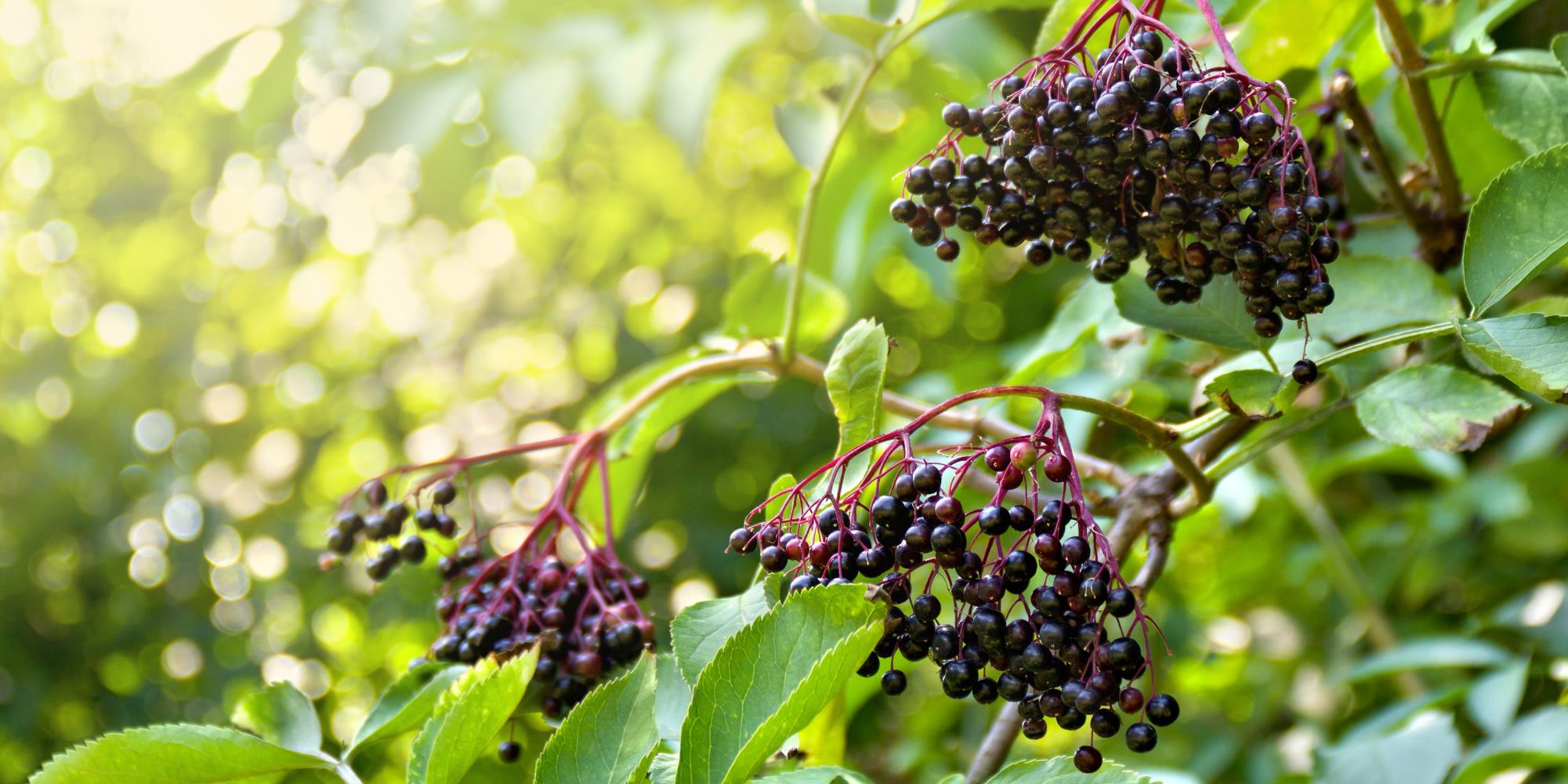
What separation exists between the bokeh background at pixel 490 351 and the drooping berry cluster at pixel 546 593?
0.42m

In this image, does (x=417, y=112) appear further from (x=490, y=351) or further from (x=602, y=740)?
(x=490, y=351)

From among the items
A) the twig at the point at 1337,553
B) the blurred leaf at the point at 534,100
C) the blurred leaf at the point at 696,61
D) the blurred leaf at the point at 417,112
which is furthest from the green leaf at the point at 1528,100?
the blurred leaf at the point at 417,112

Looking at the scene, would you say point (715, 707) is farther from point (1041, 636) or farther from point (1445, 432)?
point (1445, 432)

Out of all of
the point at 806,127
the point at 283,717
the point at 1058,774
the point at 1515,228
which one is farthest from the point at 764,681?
the point at 806,127

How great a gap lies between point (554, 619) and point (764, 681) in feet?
1.45

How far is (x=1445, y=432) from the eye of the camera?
0.94 meters

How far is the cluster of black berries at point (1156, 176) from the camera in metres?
0.80

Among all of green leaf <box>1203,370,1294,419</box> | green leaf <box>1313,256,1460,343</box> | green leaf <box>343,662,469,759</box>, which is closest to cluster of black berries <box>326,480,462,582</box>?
green leaf <box>343,662,469,759</box>

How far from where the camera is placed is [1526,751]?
1150mm

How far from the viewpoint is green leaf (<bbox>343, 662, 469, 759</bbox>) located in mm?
1001

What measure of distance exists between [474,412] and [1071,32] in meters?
3.40

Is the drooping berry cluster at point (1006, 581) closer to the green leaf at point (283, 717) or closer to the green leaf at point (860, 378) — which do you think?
the green leaf at point (860, 378)

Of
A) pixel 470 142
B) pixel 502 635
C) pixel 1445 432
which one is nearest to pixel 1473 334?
pixel 1445 432

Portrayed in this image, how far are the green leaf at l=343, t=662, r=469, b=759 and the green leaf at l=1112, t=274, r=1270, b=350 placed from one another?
721 millimetres
